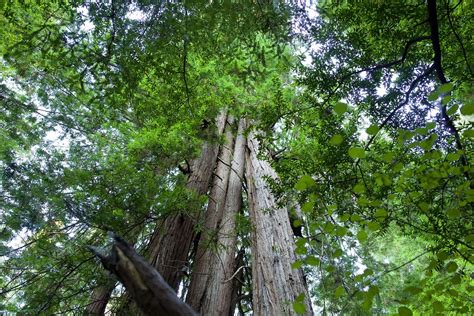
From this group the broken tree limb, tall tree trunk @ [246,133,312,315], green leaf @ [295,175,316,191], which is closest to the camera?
the broken tree limb

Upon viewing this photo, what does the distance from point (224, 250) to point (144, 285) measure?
390 cm

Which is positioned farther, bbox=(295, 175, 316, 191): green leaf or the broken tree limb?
bbox=(295, 175, 316, 191): green leaf

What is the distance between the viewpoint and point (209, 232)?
12.1 ft

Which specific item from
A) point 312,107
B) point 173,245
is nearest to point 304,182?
point 312,107

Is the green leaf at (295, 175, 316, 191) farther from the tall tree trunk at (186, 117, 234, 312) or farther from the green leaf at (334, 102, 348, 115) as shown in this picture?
the tall tree trunk at (186, 117, 234, 312)

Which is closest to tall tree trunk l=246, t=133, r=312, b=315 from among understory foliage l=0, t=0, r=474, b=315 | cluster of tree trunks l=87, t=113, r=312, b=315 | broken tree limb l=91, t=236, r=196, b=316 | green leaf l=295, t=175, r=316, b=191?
cluster of tree trunks l=87, t=113, r=312, b=315

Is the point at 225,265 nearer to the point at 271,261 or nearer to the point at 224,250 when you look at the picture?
the point at 224,250

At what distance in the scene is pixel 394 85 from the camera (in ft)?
10.0

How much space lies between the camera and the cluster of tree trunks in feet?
11.3

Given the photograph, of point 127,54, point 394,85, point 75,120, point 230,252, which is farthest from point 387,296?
point 75,120

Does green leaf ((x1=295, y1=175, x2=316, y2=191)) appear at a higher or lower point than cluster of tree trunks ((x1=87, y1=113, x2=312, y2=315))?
lower

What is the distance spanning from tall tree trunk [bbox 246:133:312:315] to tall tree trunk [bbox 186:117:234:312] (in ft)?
1.86

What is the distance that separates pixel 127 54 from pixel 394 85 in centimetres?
238

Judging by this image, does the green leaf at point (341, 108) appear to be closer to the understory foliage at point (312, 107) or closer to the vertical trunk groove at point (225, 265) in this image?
the understory foliage at point (312, 107)
